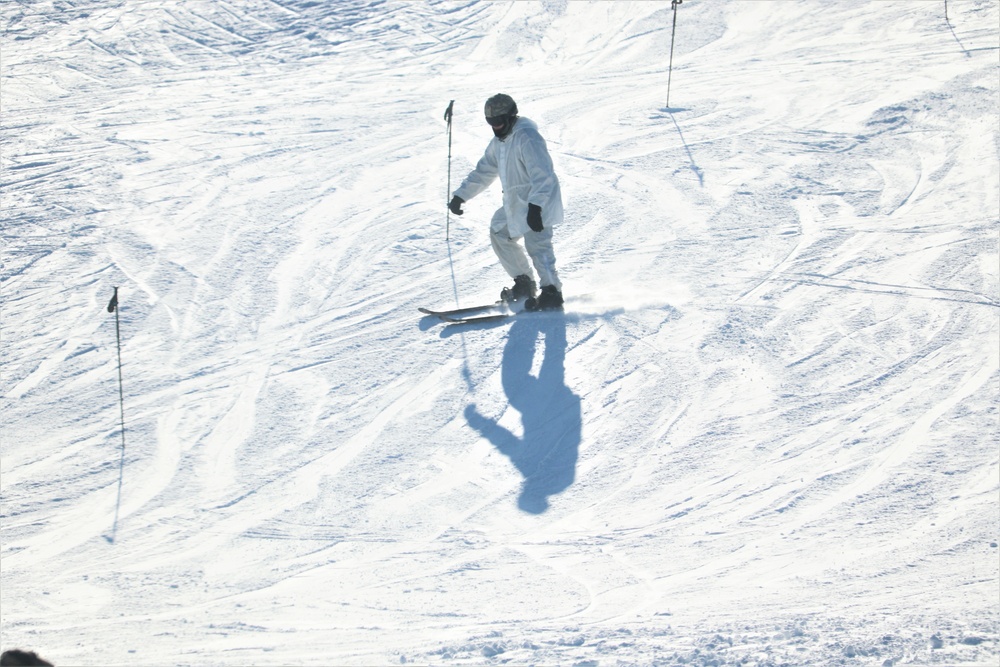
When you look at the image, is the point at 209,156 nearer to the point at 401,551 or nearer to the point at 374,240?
the point at 374,240

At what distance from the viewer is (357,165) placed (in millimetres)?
11688

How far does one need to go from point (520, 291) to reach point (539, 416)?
1631 millimetres

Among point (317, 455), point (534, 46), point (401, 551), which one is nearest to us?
point (401, 551)

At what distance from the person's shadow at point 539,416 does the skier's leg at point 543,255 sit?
0.28m

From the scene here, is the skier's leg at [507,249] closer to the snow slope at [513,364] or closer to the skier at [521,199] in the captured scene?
the skier at [521,199]

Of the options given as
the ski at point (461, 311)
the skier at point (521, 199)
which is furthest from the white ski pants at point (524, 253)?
the ski at point (461, 311)

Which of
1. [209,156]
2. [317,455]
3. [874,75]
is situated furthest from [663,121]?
[317,455]

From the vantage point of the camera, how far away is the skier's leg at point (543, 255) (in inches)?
332

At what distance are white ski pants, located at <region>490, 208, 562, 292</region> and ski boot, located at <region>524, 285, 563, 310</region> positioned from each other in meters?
0.04

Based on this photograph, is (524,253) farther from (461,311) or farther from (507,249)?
(461,311)

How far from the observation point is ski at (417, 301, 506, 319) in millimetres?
8828

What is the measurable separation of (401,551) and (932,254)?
5223mm

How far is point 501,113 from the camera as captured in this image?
8008 millimetres

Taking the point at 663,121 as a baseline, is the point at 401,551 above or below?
above
